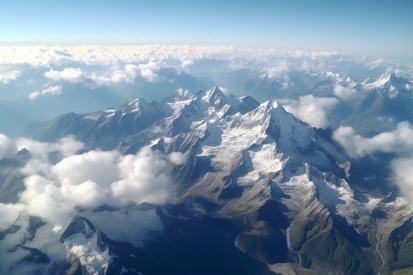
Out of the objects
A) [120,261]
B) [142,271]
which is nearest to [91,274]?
[120,261]


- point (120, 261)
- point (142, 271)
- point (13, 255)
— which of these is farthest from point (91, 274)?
point (13, 255)

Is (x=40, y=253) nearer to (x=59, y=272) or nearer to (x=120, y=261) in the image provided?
(x=59, y=272)

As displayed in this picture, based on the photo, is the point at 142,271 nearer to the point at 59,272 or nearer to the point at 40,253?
the point at 59,272

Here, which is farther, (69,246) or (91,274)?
(69,246)

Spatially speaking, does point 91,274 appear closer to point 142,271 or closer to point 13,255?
point 142,271

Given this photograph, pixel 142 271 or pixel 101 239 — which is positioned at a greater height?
pixel 101 239

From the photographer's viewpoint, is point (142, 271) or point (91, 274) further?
point (142, 271)

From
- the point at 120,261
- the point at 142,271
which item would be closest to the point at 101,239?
the point at 120,261

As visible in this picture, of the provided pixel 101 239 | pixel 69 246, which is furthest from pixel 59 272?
pixel 101 239
